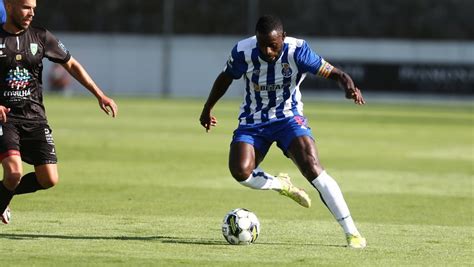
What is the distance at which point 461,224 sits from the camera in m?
11.7

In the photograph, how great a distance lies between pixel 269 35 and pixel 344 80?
76 cm

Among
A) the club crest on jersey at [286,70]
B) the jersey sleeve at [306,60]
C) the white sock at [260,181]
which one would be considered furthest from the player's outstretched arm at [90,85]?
the jersey sleeve at [306,60]

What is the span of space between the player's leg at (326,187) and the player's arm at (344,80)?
63cm

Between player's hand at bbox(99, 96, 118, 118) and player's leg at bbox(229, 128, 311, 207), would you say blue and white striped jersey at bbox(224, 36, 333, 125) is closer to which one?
player's leg at bbox(229, 128, 311, 207)

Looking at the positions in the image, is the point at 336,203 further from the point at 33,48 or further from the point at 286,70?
the point at 33,48

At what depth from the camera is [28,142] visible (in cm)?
1005

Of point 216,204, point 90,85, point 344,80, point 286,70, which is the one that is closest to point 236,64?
point 286,70

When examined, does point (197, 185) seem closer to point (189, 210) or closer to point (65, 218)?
point (189, 210)

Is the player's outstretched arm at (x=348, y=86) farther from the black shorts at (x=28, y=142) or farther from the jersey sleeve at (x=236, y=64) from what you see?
the black shorts at (x=28, y=142)

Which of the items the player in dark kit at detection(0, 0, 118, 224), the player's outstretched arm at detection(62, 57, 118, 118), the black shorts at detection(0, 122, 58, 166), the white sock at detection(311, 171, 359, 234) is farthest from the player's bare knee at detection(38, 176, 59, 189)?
the white sock at detection(311, 171, 359, 234)

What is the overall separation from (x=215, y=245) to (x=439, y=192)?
241 inches

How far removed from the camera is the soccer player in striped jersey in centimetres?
977

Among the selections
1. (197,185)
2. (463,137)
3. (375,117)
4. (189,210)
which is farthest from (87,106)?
(189,210)

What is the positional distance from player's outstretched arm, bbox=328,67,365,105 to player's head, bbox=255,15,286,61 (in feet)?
1.79
